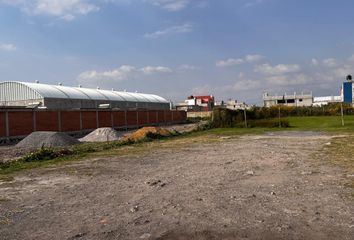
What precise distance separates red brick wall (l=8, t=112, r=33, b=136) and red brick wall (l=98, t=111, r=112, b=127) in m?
10.7

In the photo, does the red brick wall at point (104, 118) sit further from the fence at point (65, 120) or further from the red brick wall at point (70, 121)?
the red brick wall at point (70, 121)

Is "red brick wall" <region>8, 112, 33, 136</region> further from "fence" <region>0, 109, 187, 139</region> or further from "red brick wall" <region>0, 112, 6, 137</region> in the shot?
"red brick wall" <region>0, 112, 6, 137</region>

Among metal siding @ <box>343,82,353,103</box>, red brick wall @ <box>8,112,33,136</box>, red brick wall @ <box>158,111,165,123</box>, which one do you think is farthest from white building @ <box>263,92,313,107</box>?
red brick wall @ <box>8,112,33,136</box>

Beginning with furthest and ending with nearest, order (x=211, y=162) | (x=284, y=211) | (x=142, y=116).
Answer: (x=142, y=116) → (x=211, y=162) → (x=284, y=211)

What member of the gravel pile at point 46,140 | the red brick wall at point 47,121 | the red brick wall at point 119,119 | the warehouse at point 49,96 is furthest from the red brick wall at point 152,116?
the gravel pile at point 46,140

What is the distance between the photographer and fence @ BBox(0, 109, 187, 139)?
31.5 metres

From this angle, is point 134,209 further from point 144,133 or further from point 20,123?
point 20,123

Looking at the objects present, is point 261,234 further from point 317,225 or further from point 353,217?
point 353,217

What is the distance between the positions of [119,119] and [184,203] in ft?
135

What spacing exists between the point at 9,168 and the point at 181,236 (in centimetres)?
1094

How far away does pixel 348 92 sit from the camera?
3312 inches

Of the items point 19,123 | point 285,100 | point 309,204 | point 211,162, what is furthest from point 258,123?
point 285,100

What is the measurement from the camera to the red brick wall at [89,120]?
40.8 meters

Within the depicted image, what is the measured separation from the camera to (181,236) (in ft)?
18.7
